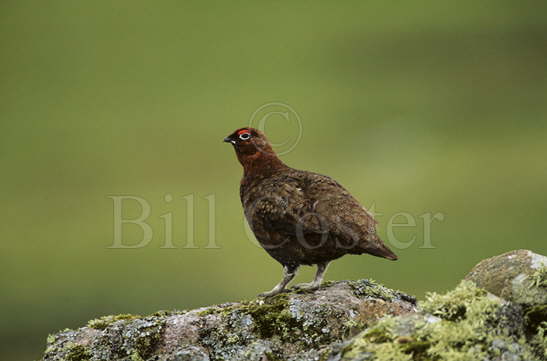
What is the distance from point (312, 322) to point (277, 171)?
2601 mm

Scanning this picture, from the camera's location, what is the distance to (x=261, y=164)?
7883mm

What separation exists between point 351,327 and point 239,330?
786mm

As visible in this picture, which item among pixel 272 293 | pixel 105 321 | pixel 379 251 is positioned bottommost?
pixel 105 321

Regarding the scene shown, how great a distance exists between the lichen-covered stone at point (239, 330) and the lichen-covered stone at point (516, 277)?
32.3 inches

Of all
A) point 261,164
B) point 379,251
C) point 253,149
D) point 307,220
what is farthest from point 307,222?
point 253,149

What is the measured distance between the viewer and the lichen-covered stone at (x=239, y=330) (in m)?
5.29

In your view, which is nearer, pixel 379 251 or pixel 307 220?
pixel 379 251

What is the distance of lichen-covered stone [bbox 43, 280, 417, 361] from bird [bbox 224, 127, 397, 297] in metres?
0.78

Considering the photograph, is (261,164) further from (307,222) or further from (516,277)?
(516,277)

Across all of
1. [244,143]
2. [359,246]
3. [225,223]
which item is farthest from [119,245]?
[359,246]

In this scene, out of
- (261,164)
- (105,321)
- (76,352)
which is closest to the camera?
(76,352)

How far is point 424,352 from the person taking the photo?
3.97 m

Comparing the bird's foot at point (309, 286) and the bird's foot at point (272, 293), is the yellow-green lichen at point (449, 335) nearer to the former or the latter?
the bird's foot at point (309, 286)

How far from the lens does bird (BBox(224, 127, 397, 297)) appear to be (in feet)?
22.5
